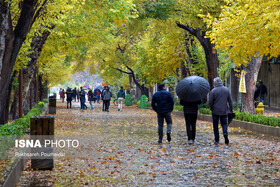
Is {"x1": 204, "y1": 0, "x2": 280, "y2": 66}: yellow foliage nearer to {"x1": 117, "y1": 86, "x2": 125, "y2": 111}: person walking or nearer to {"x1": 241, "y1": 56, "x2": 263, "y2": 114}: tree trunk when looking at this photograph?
{"x1": 241, "y1": 56, "x2": 263, "y2": 114}: tree trunk

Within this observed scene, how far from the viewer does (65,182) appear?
792 centimetres

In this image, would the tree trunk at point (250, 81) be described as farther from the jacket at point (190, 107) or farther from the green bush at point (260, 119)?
the jacket at point (190, 107)

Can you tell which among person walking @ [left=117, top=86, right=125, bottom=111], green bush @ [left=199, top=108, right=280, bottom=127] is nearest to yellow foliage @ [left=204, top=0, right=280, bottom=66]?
green bush @ [left=199, top=108, right=280, bottom=127]

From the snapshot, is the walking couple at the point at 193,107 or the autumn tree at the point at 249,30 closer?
the autumn tree at the point at 249,30

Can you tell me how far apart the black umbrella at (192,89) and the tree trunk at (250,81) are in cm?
1039

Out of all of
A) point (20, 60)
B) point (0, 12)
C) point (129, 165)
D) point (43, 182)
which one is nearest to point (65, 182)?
point (43, 182)

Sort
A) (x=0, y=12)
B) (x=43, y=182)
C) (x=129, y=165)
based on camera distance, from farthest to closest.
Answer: (x=0, y=12) → (x=129, y=165) → (x=43, y=182)

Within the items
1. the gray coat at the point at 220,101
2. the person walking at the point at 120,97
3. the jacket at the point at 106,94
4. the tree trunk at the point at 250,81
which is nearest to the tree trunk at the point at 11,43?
the gray coat at the point at 220,101

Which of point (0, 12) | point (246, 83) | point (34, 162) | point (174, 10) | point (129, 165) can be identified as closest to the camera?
point (34, 162)

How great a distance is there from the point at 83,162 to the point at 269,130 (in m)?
9.04

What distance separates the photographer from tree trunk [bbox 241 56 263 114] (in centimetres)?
2467

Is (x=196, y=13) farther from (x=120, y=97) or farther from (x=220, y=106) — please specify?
(x=120, y=97)

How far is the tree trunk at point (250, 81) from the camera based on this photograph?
24.7 metres

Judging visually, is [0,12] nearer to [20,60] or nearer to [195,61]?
[20,60]
